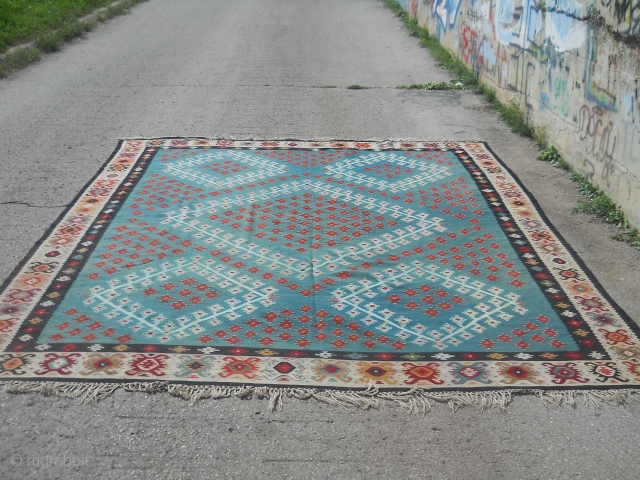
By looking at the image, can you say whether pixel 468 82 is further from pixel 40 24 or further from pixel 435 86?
pixel 40 24

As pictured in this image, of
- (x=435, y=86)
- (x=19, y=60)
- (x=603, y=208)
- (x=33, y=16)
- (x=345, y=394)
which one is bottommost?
(x=345, y=394)

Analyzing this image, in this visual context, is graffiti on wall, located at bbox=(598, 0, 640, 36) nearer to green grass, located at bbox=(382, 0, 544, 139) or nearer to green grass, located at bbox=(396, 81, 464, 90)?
green grass, located at bbox=(382, 0, 544, 139)

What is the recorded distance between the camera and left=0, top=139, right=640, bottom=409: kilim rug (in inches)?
157

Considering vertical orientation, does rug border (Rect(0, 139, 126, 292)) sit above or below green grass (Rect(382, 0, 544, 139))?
below

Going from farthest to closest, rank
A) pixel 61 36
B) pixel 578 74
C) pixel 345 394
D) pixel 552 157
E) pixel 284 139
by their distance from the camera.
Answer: pixel 61 36, pixel 284 139, pixel 552 157, pixel 578 74, pixel 345 394

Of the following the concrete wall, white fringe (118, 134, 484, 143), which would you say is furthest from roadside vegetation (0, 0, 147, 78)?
the concrete wall

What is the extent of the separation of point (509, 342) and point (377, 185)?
9.02 ft

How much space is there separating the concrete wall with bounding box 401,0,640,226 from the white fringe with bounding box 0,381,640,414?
2.31 metres

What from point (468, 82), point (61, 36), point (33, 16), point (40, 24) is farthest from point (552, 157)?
Result: point (33, 16)

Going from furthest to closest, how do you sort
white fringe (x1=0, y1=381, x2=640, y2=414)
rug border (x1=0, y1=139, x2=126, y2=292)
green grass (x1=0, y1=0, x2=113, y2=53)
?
green grass (x1=0, y1=0, x2=113, y2=53), rug border (x1=0, y1=139, x2=126, y2=292), white fringe (x1=0, y1=381, x2=640, y2=414)

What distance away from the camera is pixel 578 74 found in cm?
679

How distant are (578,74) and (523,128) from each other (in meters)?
1.42

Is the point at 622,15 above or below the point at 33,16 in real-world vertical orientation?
above

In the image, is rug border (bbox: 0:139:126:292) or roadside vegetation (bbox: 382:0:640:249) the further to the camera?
roadside vegetation (bbox: 382:0:640:249)
